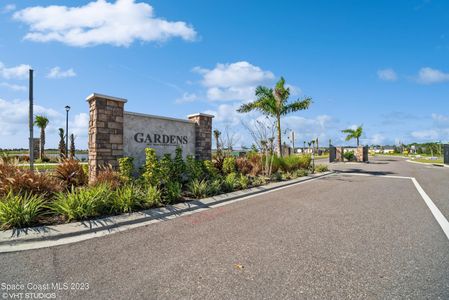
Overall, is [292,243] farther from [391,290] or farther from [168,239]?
[168,239]

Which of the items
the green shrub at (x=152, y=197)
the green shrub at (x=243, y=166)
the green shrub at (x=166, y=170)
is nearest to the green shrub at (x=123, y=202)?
the green shrub at (x=152, y=197)

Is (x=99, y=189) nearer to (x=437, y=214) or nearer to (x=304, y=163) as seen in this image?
(x=437, y=214)

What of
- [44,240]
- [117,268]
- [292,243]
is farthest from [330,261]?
[44,240]

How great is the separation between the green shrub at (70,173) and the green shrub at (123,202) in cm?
213

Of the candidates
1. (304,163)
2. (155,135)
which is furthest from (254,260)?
(304,163)

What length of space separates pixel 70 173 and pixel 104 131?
5.22 ft

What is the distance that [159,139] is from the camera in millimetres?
8781

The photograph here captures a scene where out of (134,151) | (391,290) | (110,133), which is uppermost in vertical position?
(110,133)

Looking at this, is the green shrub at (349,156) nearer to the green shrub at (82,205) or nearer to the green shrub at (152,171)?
the green shrub at (152,171)

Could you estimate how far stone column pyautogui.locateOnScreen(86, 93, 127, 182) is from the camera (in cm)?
696

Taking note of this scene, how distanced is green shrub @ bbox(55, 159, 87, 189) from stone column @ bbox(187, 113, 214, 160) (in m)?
4.49

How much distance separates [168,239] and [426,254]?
13.5 feet

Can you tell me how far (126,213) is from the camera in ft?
17.4

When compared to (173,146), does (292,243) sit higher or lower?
lower
